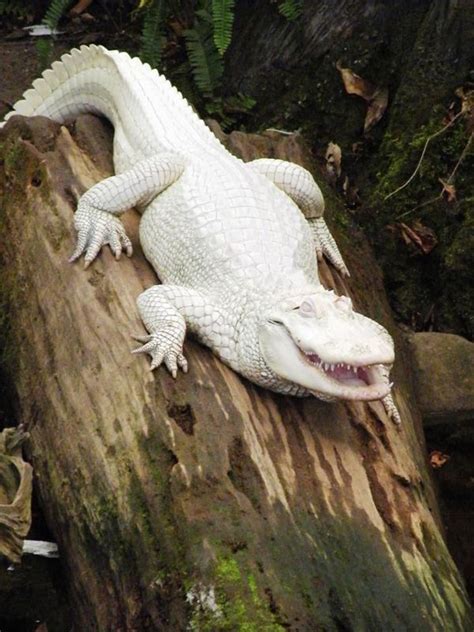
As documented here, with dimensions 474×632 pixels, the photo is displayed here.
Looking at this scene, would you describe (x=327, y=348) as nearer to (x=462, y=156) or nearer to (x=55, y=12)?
(x=462, y=156)

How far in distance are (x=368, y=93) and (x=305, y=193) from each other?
190 cm

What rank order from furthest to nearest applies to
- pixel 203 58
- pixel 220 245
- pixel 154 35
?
pixel 154 35 < pixel 203 58 < pixel 220 245

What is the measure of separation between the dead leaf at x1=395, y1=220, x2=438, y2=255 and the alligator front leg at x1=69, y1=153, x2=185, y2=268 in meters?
1.84

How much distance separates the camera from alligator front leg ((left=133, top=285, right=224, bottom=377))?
181 inches

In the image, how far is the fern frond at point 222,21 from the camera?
7344 millimetres

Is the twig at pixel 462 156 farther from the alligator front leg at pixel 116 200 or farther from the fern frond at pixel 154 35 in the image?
the fern frond at pixel 154 35

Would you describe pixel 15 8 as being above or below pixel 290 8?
below

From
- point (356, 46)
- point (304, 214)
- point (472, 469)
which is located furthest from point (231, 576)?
point (356, 46)

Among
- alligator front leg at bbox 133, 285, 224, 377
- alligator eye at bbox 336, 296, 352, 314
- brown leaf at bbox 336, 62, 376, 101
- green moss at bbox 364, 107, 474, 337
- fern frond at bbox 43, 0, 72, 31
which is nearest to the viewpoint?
alligator eye at bbox 336, 296, 352, 314

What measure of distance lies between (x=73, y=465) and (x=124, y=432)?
30 centimetres

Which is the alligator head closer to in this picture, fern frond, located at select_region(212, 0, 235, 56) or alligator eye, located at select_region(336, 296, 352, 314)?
alligator eye, located at select_region(336, 296, 352, 314)

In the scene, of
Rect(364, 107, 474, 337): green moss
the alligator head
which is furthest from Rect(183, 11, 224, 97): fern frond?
the alligator head

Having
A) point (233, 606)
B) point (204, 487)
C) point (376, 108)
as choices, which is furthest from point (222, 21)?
point (233, 606)

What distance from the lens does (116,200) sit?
5.48 m
